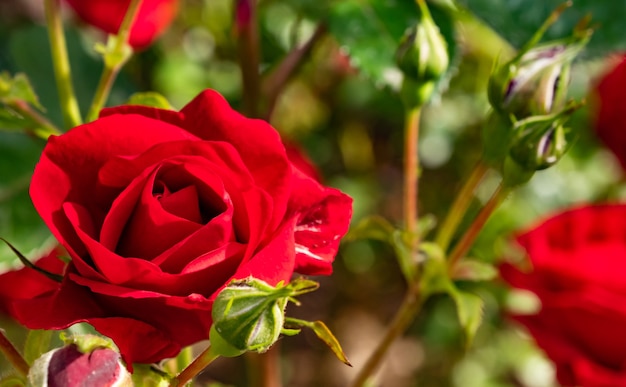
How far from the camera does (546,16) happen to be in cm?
57

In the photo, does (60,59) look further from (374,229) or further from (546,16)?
(546,16)

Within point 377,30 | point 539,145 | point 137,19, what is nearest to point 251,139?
point 539,145

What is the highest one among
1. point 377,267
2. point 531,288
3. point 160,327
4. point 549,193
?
point 160,327

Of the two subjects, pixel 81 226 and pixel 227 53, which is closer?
pixel 81 226

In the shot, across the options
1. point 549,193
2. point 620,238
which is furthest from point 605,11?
point 549,193

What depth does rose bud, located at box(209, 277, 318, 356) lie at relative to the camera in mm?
311

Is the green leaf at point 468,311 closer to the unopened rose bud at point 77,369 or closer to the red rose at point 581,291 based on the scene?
the red rose at point 581,291

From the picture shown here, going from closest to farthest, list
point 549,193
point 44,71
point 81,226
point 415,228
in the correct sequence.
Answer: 1. point 81,226
2. point 415,228
3. point 44,71
4. point 549,193

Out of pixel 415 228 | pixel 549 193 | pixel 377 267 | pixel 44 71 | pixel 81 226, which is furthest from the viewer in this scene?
pixel 377 267

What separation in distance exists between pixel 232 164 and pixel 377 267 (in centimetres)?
80

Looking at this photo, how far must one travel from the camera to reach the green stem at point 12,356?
14.2 inches

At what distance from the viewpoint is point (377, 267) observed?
114 cm

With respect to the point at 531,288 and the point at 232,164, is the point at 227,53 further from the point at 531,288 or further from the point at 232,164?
the point at 232,164

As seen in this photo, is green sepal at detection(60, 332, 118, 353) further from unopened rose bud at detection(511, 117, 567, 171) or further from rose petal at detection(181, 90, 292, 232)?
unopened rose bud at detection(511, 117, 567, 171)
